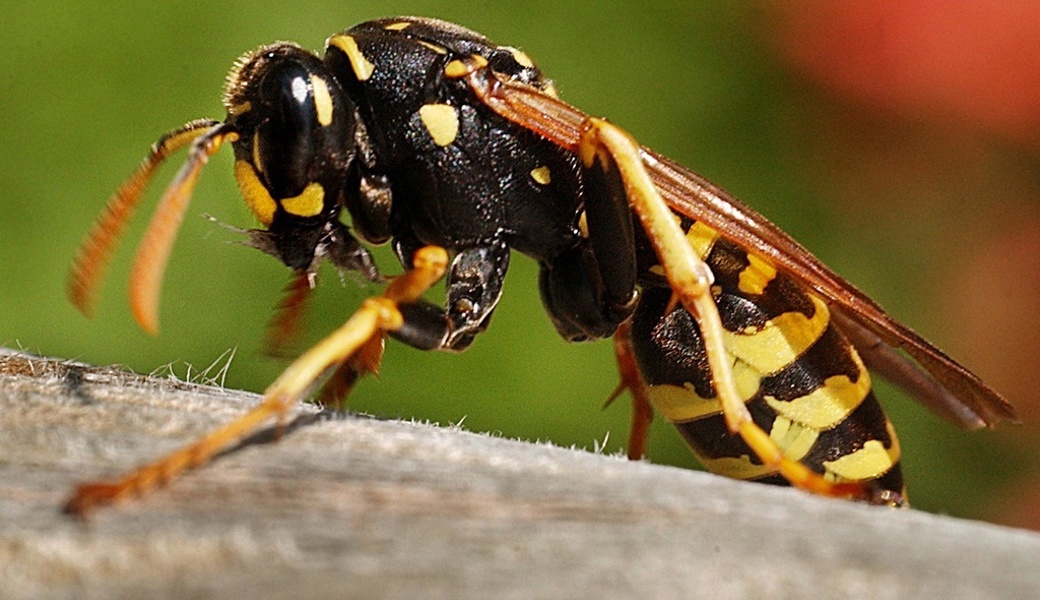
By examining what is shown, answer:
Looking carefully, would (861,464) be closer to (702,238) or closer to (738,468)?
(738,468)

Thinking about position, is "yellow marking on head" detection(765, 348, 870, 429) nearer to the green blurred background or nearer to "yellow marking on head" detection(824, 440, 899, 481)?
"yellow marking on head" detection(824, 440, 899, 481)

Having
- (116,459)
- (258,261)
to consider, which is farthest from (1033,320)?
(116,459)

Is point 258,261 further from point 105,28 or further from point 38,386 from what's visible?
point 38,386

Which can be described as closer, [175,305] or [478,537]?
[478,537]

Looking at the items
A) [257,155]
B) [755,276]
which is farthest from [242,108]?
[755,276]

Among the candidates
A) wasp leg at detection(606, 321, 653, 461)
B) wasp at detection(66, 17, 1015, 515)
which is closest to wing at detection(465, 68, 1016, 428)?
wasp at detection(66, 17, 1015, 515)

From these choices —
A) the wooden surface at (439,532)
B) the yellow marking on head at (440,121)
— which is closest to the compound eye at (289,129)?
the yellow marking on head at (440,121)
